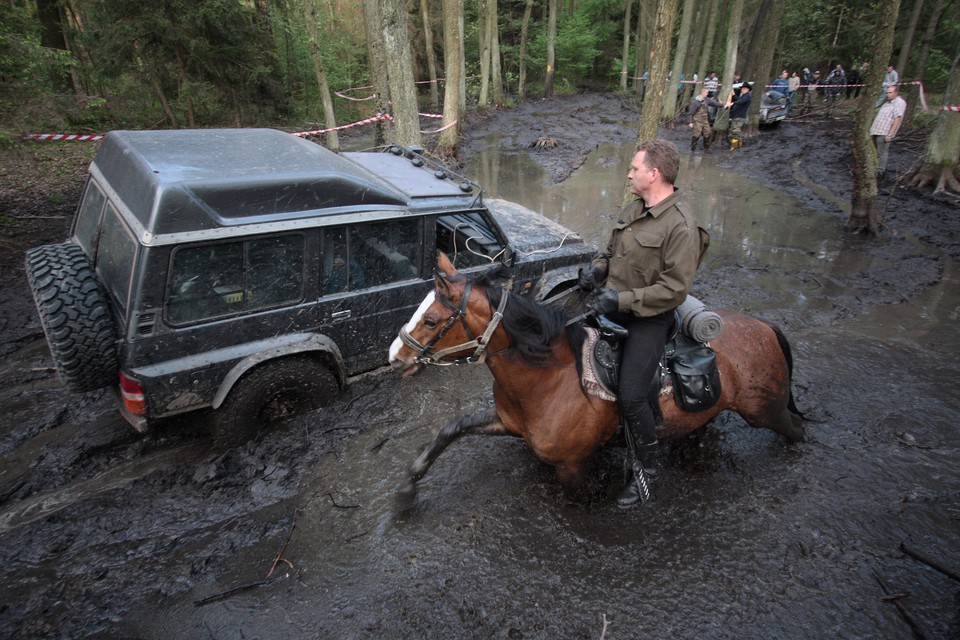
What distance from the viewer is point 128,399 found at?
12.5 ft

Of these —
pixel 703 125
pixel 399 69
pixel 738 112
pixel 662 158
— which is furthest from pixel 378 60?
pixel 738 112

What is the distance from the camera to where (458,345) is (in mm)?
3125

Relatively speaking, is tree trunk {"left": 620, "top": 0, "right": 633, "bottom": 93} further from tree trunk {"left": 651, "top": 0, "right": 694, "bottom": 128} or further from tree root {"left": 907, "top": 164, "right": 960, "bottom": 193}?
tree root {"left": 907, "top": 164, "right": 960, "bottom": 193}

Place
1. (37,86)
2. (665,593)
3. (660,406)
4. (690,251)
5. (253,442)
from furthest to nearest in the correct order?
(37,86)
(253,442)
(660,406)
(665,593)
(690,251)

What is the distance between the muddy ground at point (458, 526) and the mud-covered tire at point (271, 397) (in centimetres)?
17

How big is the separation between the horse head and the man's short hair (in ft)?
4.24

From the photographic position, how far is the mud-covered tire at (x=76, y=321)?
3.57m

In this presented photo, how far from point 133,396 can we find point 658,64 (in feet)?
27.4

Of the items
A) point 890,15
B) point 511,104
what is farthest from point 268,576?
point 511,104

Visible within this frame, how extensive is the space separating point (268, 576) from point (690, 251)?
359 cm

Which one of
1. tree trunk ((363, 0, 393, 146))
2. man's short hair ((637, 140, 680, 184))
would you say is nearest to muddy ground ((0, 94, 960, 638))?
man's short hair ((637, 140, 680, 184))

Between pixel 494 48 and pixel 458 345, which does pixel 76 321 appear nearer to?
pixel 458 345

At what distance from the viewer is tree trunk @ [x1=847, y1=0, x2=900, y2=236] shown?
8.38 m

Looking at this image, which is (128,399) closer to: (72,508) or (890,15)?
(72,508)
